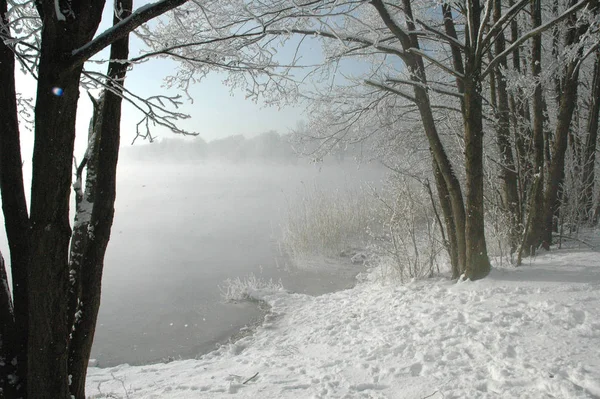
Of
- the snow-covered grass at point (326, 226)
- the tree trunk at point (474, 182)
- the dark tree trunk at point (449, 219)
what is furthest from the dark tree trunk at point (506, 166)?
the snow-covered grass at point (326, 226)

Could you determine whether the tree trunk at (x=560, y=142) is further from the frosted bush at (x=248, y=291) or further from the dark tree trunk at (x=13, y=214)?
the dark tree trunk at (x=13, y=214)

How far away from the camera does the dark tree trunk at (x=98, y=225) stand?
2146 millimetres

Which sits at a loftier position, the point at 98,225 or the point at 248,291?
the point at 98,225

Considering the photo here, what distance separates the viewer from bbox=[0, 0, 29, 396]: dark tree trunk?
2.06 meters

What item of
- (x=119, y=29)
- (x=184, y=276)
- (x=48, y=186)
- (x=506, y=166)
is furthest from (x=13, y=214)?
(x=184, y=276)

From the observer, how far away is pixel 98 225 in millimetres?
2178

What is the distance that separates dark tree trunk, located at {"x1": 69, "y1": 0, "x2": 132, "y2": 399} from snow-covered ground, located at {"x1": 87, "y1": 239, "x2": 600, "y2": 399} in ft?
3.47

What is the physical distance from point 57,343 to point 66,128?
1052mm

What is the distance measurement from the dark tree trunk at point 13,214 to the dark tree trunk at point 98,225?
0.28 meters

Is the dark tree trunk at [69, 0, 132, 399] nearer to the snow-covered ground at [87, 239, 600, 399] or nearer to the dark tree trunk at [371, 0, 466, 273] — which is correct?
the snow-covered ground at [87, 239, 600, 399]

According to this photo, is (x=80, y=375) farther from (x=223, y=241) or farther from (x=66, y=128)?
(x=223, y=241)

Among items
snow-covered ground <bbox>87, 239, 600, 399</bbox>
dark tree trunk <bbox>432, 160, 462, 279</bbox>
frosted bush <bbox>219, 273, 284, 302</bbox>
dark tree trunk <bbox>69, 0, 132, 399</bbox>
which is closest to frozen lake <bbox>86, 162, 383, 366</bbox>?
frosted bush <bbox>219, 273, 284, 302</bbox>

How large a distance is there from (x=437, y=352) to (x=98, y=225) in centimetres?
284

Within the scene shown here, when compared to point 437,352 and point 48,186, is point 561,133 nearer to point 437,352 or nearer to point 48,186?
point 437,352
